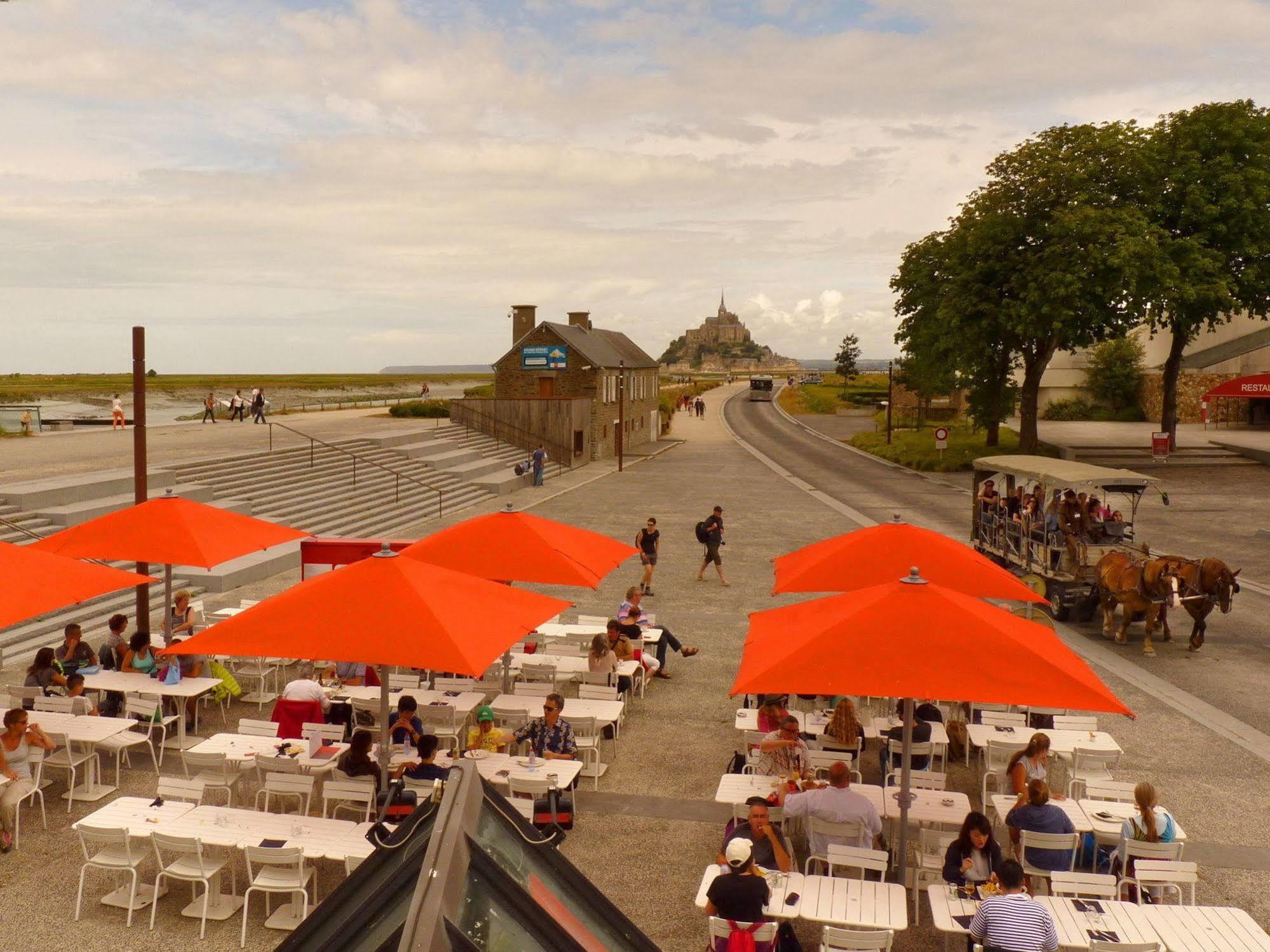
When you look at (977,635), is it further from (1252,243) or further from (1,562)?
(1252,243)

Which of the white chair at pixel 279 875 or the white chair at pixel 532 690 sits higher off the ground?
the white chair at pixel 532 690

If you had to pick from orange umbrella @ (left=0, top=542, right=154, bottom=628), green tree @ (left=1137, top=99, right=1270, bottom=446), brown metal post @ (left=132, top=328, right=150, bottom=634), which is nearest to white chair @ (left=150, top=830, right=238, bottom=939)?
orange umbrella @ (left=0, top=542, right=154, bottom=628)

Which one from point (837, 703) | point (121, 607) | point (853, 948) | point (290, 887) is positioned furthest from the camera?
point (121, 607)

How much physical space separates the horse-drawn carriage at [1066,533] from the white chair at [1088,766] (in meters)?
7.57

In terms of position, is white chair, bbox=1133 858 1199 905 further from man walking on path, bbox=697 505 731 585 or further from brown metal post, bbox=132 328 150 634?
man walking on path, bbox=697 505 731 585

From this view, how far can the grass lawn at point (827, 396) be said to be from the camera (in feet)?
300

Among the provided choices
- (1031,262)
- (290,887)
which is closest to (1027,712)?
(290,887)

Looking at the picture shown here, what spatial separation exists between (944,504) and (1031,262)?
12649 mm

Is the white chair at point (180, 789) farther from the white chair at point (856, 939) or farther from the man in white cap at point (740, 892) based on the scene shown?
the white chair at point (856, 939)

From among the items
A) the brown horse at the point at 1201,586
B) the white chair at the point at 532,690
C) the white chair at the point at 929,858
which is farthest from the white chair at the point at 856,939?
the brown horse at the point at 1201,586

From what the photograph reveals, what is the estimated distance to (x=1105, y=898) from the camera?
28.3ft

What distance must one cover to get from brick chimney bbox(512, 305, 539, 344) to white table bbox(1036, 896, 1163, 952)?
56.2 m

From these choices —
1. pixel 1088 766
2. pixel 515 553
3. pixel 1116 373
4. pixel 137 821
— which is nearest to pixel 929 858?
pixel 1088 766

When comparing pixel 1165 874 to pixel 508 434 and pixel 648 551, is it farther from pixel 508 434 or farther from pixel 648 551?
pixel 508 434
